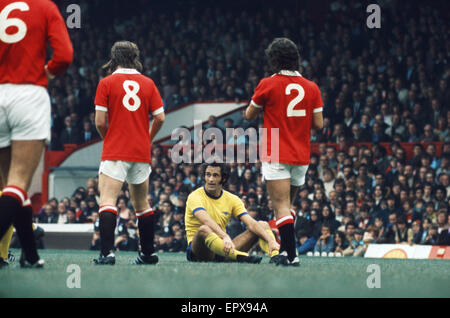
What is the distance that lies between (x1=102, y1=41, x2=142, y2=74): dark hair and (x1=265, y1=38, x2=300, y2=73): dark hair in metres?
1.28

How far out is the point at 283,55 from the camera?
22.6ft

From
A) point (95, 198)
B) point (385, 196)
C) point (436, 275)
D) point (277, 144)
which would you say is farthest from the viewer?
point (95, 198)

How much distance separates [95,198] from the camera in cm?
1612

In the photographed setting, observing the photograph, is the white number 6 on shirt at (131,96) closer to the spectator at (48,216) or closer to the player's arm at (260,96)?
the player's arm at (260,96)

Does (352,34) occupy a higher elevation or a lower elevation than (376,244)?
higher

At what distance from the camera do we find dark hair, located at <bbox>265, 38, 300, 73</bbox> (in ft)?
22.5

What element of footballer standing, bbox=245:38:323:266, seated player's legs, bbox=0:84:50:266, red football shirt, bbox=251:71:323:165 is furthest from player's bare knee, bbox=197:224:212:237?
seated player's legs, bbox=0:84:50:266

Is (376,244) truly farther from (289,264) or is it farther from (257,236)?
(289,264)

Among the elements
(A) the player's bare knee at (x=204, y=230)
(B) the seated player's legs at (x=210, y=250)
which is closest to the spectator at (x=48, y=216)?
(B) the seated player's legs at (x=210, y=250)

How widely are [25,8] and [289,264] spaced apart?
328 cm

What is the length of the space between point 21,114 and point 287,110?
2.57m

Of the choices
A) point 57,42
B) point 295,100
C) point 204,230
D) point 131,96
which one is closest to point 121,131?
point 131,96


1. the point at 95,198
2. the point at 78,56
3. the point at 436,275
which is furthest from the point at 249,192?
the point at 78,56

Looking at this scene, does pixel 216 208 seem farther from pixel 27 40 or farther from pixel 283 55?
pixel 27 40
